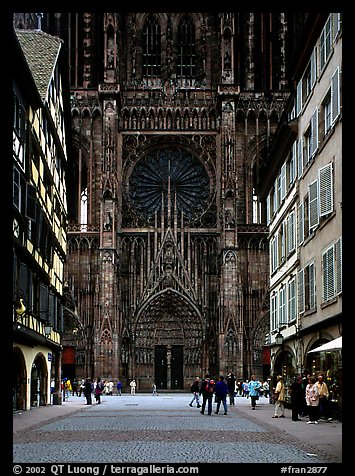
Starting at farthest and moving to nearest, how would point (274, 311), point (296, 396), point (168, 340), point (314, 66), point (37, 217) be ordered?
point (168, 340) < point (274, 311) < point (37, 217) < point (314, 66) < point (296, 396)

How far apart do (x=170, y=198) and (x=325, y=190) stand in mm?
46391

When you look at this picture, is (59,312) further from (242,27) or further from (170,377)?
(242,27)

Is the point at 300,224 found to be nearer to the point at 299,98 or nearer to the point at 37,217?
the point at 299,98

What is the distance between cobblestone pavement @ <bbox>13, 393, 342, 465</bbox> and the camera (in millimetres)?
15820

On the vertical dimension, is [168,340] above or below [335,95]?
below

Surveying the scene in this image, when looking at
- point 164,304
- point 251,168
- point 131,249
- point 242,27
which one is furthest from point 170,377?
point 242,27

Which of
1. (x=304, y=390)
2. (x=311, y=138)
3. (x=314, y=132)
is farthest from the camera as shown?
(x=311, y=138)

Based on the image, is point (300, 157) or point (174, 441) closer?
point (174, 441)

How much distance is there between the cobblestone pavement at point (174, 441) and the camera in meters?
15.8

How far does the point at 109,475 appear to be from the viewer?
8414 millimetres

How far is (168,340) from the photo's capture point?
2891 inches

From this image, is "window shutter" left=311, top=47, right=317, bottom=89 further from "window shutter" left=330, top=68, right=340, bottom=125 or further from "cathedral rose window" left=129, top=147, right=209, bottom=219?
"cathedral rose window" left=129, top=147, right=209, bottom=219

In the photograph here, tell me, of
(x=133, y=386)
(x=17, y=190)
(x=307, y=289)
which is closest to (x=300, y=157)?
(x=307, y=289)

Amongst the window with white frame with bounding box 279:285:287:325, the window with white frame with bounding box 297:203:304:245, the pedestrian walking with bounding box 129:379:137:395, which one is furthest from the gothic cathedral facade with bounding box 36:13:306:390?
the window with white frame with bounding box 297:203:304:245
